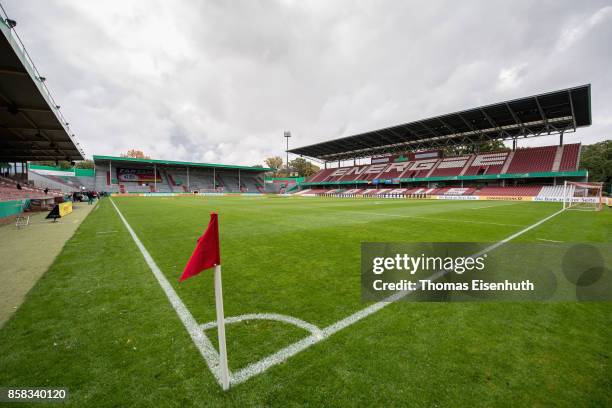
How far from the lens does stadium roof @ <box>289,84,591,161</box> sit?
32219mm

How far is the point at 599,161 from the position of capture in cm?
5422

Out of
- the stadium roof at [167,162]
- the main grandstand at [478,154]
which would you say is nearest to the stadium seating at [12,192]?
the stadium roof at [167,162]

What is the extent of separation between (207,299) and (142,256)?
11.2ft

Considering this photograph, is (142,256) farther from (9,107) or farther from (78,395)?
(9,107)

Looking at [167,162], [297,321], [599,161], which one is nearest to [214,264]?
[297,321]

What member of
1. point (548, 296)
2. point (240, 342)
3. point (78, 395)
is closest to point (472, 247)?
point (548, 296)

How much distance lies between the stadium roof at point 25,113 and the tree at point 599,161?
81758 mm

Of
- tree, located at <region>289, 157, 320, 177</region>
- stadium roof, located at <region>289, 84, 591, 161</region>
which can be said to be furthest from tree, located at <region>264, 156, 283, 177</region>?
stadium roof, located at <region>289, 84, 591, 161</region>

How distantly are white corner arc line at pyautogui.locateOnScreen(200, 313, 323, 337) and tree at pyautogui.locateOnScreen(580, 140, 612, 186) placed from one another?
76.4 metres

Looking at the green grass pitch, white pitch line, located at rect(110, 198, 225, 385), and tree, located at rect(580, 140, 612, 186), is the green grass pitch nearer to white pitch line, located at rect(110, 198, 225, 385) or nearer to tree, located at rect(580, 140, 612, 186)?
white pitch line, located at rect(110, 198, 225, 385)

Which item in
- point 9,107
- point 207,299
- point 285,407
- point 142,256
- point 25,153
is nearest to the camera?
point 285,407

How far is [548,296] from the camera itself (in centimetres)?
387

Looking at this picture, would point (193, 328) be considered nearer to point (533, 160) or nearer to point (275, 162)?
point (533, 160)

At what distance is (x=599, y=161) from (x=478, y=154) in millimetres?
29159
